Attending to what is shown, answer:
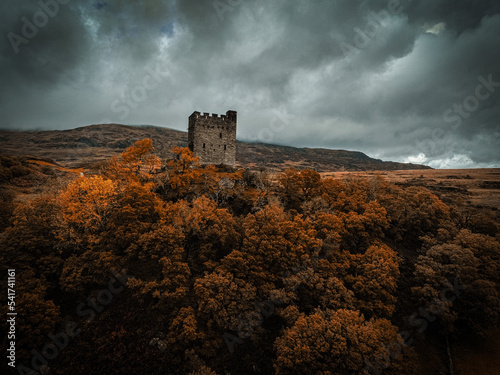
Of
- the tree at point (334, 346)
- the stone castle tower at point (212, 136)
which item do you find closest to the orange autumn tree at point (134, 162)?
the stone castle tower at point (212, 136)

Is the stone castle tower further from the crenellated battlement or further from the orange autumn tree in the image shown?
the orange autumn tree

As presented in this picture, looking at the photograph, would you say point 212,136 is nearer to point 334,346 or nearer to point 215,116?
point 215,116

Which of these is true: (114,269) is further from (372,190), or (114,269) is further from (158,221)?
(372,190)

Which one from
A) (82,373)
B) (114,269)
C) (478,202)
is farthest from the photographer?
(478,202)

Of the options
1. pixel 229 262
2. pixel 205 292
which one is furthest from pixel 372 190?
pixel 205 292

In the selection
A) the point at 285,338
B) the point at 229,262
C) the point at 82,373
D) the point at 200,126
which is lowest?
the point at 82,373

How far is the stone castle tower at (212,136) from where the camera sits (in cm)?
4419

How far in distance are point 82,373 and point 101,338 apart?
9.08 ft

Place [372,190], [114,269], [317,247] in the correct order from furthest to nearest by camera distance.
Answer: [372,190]
[317,247]
[114,269]

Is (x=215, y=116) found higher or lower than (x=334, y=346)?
higher

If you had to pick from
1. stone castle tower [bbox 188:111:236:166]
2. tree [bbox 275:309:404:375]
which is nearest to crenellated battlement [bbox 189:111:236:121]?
stone castle tower [bbox 188:111:236:166]

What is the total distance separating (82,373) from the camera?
66.1ft

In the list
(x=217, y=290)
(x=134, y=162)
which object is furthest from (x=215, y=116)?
(x=217, y=290)

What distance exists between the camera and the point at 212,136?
148ft
